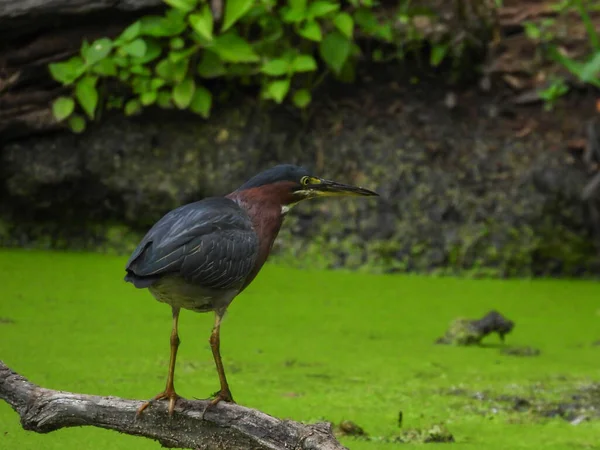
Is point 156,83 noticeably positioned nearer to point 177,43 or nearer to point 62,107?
point 177,43

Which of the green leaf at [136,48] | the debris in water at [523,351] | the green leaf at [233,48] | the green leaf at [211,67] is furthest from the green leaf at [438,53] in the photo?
the debris in water at [523,351]

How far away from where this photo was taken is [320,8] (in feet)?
15.8

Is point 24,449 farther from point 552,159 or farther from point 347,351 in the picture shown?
point 552,159

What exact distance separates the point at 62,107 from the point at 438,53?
1693 millimetres

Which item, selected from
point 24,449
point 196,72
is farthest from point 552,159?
point 24,449

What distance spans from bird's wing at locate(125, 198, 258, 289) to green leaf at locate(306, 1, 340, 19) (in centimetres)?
276

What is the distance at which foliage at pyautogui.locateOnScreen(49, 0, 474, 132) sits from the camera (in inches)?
186

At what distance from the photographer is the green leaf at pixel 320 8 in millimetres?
4789

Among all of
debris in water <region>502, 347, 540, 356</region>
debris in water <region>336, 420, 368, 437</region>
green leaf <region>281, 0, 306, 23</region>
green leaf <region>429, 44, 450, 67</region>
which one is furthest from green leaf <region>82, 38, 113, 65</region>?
debris in water <region>336, 420, 368, 437</region>

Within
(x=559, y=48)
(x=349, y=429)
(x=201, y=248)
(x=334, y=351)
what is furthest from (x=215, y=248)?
(x=559, y=48)

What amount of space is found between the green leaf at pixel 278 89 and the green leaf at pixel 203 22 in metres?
0.35

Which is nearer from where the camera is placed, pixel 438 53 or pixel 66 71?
pixel 66 71

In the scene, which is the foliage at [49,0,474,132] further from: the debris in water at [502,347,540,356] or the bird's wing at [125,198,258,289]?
the bird's wing at [125,198,258,289]

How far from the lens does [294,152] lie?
5020 mm
